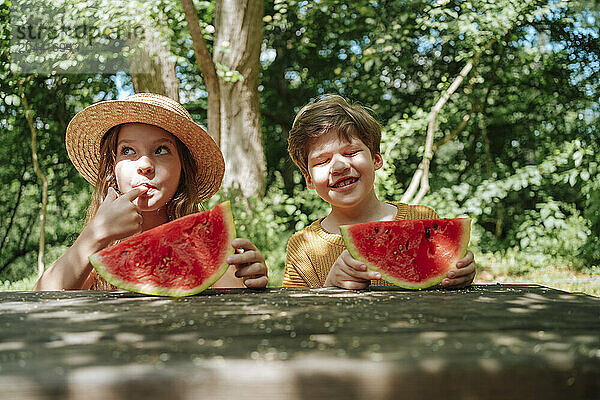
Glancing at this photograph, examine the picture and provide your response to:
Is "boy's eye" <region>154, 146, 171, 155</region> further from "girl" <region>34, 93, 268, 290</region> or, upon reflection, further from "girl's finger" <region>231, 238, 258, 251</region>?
"girl's finger" <region>231, 238, 258, 251</region>

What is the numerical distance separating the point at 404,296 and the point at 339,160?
1132 mm

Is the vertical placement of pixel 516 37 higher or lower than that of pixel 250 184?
higher

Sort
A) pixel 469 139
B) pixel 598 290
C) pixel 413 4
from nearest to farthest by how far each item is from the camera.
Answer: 1. pixel 598 290
2. pixel 413 4
3. pixel 469 139

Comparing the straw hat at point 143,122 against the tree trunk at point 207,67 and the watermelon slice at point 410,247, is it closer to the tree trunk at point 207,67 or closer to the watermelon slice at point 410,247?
the watermelon slice at point 410,247

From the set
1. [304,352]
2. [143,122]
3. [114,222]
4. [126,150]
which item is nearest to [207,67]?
[143,122]

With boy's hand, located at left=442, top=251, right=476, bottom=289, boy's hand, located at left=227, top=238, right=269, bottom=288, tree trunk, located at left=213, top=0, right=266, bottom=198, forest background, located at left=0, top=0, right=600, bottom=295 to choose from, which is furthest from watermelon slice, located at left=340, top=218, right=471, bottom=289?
tree trunk, located at left=213, top=0, right=266, bottom=198

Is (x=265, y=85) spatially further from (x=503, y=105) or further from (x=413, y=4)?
(x=503, y=105)

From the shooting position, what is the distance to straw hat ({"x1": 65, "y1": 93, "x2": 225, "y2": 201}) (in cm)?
246

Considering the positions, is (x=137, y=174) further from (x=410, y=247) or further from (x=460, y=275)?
(x=460, y=275)

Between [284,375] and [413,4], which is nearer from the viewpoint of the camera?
[284,375]

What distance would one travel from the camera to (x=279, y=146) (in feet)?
38.8

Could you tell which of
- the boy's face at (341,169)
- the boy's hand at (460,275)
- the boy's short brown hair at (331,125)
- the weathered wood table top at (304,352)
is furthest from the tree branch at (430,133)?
the weathered wood table top at (304,352)

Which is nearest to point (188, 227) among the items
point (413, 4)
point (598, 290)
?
point (598, 290)

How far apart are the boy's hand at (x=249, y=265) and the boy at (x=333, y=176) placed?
689 millimetres
